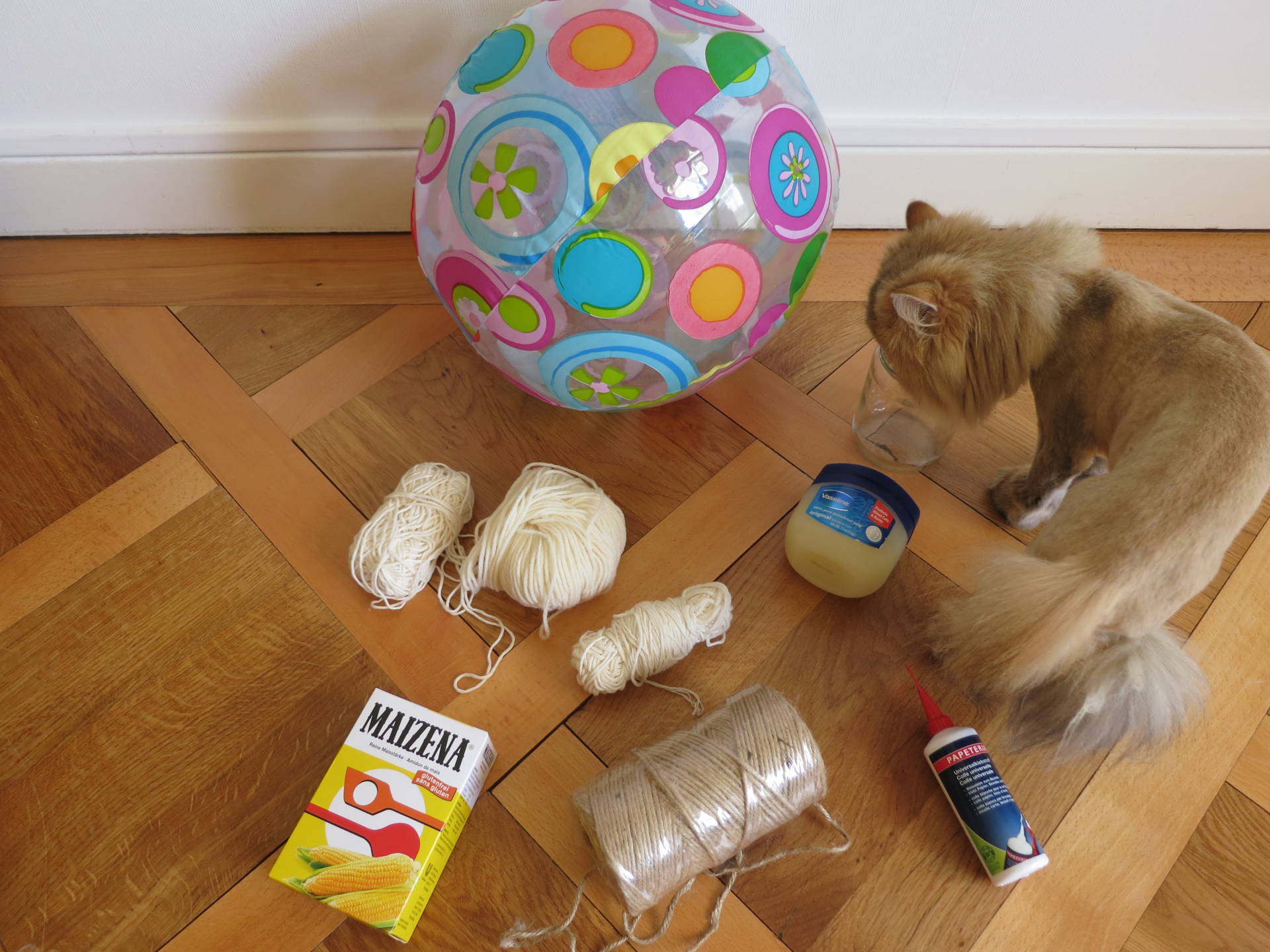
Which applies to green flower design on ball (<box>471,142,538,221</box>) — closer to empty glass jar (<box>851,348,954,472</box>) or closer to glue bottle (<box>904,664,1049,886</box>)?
empty glass jar (<box>851,348,954,472</box>)

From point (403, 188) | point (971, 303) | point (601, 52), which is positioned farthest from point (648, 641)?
point (403, 188)

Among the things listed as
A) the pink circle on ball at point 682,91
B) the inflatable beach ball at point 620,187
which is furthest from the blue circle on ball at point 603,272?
the pink circle on ball at point 682,91

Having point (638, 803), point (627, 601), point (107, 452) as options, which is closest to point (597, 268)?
point (627, 601)

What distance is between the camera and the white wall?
1048 millimetres

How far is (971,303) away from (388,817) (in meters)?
0.73

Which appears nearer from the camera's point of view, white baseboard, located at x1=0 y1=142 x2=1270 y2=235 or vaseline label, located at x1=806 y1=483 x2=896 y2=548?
vaseline label, located at x1=806 y1=483 x2=896 y2=548

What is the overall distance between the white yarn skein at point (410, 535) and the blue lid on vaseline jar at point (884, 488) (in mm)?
423

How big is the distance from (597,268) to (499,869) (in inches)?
22.7

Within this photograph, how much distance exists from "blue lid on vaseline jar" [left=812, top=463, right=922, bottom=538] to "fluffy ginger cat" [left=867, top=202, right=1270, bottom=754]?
99 mm

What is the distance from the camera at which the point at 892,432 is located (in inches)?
42.4

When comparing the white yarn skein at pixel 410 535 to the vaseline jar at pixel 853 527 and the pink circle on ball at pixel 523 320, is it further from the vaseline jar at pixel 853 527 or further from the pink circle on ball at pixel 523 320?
the vaseline jar at pixel 853 527

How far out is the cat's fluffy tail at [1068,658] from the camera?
73 cm

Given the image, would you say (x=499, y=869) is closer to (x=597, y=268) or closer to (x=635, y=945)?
(x=635, y=945)

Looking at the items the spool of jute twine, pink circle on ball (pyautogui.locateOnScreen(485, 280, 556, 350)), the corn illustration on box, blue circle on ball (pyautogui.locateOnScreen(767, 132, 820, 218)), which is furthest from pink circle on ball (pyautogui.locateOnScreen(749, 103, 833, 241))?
the corn illustration on box
